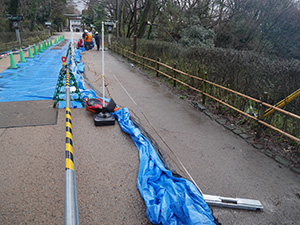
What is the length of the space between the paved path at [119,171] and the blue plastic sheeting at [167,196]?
0.18m

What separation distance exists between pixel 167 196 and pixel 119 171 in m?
1.05

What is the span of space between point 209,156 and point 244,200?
4.07ft

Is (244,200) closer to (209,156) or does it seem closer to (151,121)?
(209,156)

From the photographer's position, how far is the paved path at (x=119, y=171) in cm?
272

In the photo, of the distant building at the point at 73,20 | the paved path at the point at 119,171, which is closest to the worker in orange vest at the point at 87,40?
the distant building at the point at 73,20

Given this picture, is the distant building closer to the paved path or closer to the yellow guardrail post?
the paved path

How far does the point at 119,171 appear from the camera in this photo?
3498 mm

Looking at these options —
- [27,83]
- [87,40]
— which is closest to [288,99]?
[27,83]

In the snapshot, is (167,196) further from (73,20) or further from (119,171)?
(73,20)

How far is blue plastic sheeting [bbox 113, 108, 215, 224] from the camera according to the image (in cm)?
248

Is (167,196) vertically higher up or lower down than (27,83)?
lower down

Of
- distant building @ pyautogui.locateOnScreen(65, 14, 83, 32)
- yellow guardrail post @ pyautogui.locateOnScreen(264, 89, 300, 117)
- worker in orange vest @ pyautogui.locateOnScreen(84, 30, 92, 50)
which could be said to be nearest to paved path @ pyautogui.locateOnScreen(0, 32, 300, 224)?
yellow guardrail post @ pyautogui.locateOnScreen(264, 89, 300, 117)

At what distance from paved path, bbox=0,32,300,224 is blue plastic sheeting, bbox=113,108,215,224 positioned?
176 mm

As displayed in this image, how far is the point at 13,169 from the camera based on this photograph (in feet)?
11.1
